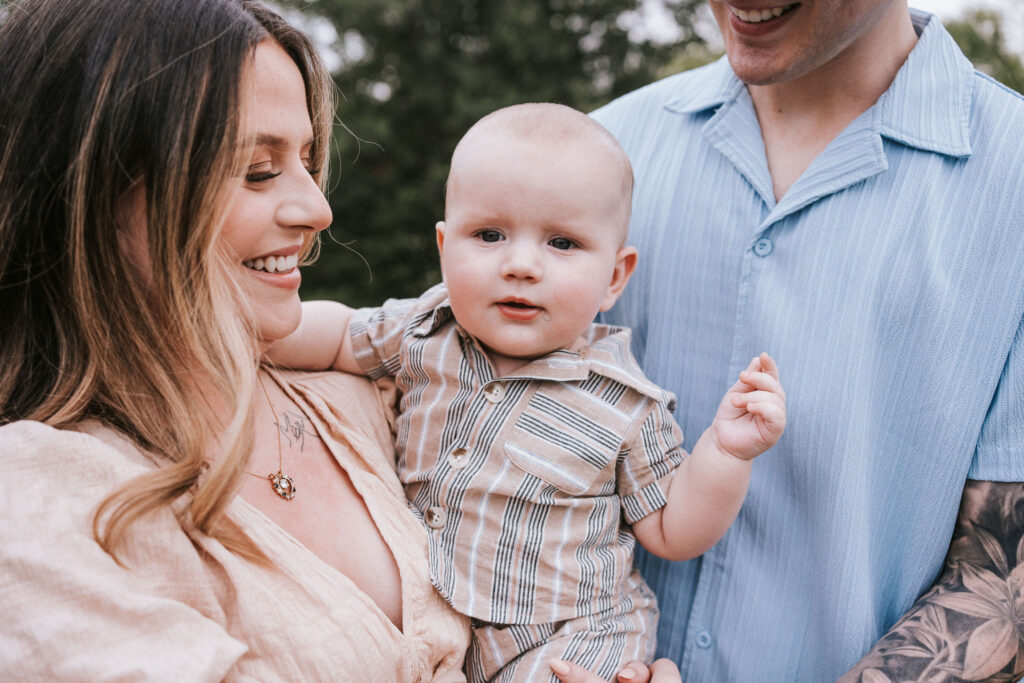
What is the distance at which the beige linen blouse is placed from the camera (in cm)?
145

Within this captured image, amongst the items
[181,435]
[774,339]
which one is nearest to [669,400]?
[774,339]

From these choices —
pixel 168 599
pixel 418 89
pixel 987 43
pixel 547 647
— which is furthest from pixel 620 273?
pixel 418 89

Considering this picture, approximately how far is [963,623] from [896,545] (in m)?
0.21

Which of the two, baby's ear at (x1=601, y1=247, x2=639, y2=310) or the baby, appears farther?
baby's ear at (x1=601, y1=247, x2=639, y2=310)

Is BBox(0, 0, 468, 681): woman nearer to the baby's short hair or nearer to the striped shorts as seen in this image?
the striped shorts

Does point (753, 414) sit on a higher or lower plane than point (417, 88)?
lower

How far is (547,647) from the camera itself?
195 cm

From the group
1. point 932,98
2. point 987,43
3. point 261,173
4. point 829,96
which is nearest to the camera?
point 261,173

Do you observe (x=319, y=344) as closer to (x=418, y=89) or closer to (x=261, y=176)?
(x=261, y=176)

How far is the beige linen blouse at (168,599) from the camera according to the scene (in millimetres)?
1449

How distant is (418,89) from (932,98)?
8532 mm

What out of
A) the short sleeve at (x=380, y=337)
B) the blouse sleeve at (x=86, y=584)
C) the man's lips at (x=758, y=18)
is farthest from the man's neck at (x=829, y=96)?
the blouse sleeve at (x=86, y=584)

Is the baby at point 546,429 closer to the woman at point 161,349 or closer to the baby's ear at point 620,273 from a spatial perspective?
the baby's ear at point 620,273

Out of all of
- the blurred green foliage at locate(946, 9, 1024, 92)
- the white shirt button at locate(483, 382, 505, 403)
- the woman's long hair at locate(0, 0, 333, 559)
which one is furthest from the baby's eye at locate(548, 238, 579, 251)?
the blurred green foliage at locate(946, 9, 1024, 92)
